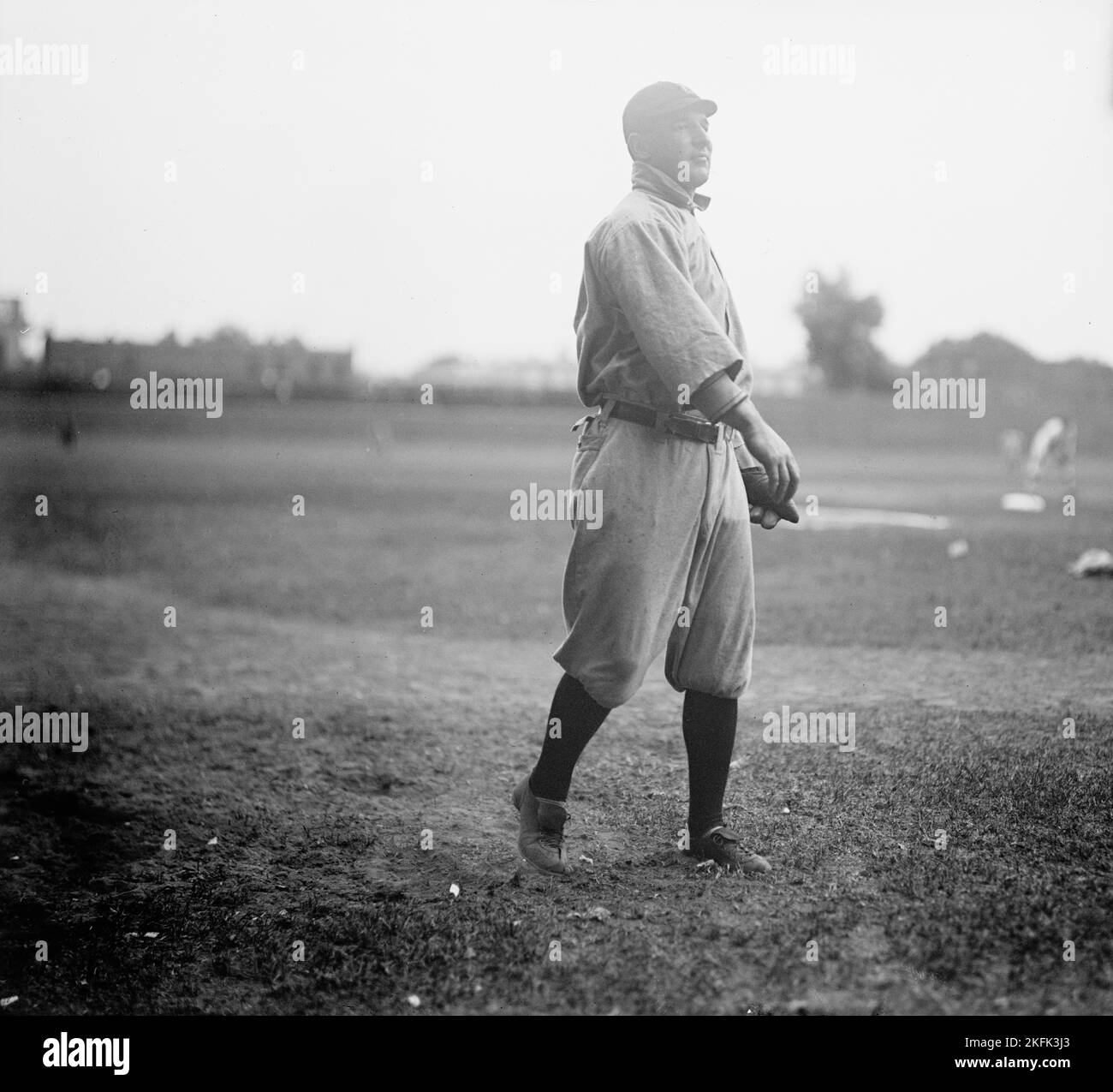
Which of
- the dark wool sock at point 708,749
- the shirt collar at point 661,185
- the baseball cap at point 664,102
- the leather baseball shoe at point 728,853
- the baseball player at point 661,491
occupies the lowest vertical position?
the leather baseball shoe at point 728,853

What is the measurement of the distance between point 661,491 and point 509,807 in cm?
155

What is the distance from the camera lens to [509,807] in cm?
419

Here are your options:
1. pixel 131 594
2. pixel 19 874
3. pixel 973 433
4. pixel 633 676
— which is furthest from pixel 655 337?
pixel 973 433

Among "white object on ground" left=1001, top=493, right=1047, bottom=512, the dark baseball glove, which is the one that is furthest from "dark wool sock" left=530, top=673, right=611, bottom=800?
"white object on ground" left=1001, top=493, right=1047, bottom=512

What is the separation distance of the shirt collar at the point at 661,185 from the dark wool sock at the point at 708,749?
Result: 145 centimetres

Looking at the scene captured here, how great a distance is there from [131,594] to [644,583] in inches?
299

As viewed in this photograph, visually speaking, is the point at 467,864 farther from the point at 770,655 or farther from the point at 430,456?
the point at 430,456

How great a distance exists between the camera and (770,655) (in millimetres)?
6684

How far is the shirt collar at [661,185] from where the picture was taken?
3.36 meters

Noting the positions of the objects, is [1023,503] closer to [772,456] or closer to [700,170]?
[700,170]
